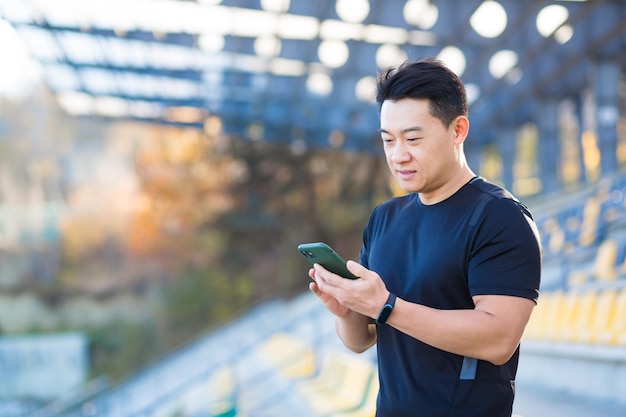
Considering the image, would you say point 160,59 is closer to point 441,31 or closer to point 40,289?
point 441,31

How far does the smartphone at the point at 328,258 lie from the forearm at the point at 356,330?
0.30 metres

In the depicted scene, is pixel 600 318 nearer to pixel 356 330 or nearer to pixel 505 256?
pixel 356 330

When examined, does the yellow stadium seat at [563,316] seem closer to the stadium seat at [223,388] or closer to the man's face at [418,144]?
the stadium seat at [223,388]

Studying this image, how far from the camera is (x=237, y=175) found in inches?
1473

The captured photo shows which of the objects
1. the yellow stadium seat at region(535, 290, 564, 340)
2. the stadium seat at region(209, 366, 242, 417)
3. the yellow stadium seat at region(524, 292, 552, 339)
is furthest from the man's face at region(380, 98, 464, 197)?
the stadium seat at region(209, 366, 242, 417)

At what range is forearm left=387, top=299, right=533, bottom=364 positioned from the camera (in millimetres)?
→ 1854

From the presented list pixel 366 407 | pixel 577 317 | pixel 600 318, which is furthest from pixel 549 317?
pixel 366 407

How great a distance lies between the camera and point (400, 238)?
209cm

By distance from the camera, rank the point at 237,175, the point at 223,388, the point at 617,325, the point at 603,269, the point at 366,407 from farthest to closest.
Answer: the point at 237,175 < the point at 223,388 < the point at 603,269 < the point at 617,325 < the point at 366,407

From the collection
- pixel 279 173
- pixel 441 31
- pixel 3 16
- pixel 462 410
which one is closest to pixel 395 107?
pixel 462 410

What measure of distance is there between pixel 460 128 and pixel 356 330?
0.62 metres

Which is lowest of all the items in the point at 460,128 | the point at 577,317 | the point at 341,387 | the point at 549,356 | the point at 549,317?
the point at 341,387

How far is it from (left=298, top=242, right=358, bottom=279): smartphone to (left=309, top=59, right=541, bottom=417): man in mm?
20

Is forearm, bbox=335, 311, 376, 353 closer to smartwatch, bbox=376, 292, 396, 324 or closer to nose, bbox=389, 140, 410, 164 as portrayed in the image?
smartwatch, bbox=376, 292, 396, 324
